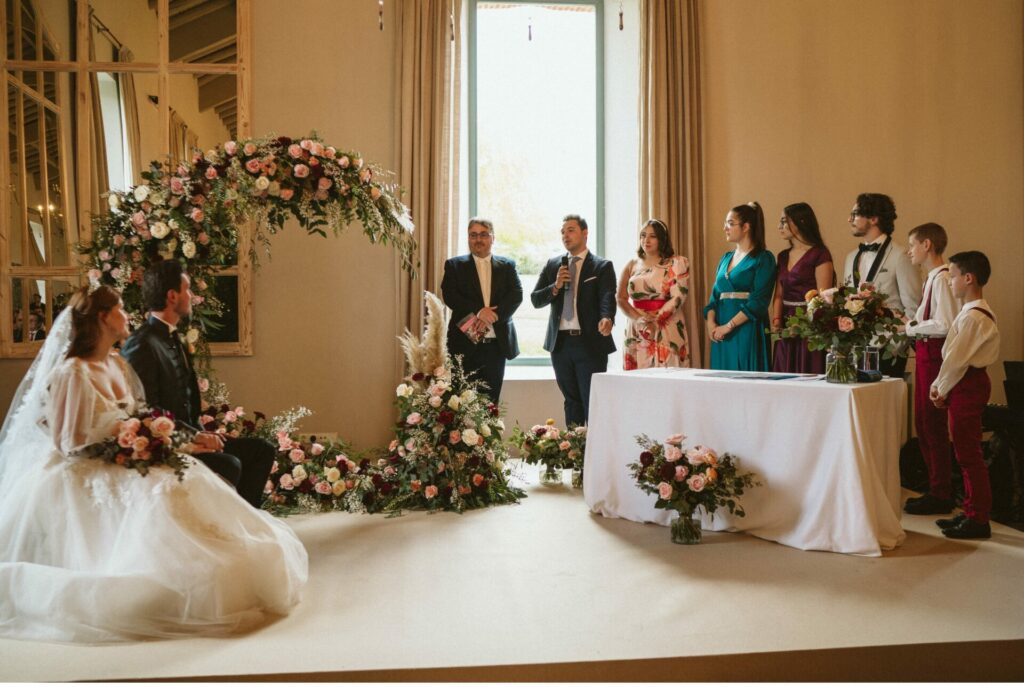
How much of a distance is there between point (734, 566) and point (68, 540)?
2.77m

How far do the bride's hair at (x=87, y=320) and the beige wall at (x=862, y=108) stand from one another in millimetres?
4943

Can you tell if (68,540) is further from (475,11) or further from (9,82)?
(475,11)

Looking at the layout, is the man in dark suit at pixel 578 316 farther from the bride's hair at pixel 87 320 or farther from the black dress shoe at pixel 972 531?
the bride's hair at pixel 87 320

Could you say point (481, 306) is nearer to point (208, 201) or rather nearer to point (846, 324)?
point (208, 201)

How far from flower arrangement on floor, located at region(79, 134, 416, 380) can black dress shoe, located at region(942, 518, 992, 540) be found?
366cm

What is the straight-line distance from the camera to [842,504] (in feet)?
13.2

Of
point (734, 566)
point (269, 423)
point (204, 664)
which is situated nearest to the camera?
point (204, 664)

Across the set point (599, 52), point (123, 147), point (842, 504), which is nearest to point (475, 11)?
point (599, 52)

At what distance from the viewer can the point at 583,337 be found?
5977 millimetres

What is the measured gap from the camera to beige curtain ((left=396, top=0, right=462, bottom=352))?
671 centimetres

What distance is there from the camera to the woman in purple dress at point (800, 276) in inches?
214

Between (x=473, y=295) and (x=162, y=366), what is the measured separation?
289 cm

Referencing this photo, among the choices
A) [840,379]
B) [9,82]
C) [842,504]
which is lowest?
[842,504]

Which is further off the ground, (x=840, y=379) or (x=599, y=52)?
(x=599, y=52)
